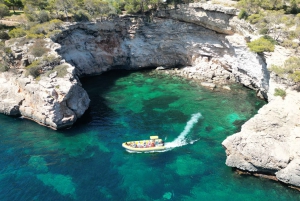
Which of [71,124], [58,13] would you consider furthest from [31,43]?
[71,124]

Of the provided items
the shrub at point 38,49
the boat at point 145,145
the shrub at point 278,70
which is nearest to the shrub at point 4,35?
the shrub at point 38,49

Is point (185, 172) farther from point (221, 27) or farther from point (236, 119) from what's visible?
point (221, 27)

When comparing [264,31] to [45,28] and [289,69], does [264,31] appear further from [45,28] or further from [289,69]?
[45,28]

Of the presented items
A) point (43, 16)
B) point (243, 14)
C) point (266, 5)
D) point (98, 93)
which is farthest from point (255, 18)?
point (43, 16)

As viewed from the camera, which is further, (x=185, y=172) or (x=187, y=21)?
(x=187, y=21)

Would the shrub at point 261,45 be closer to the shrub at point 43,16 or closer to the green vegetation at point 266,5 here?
the green vegetation at point 266,5

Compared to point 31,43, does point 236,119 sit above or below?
below
